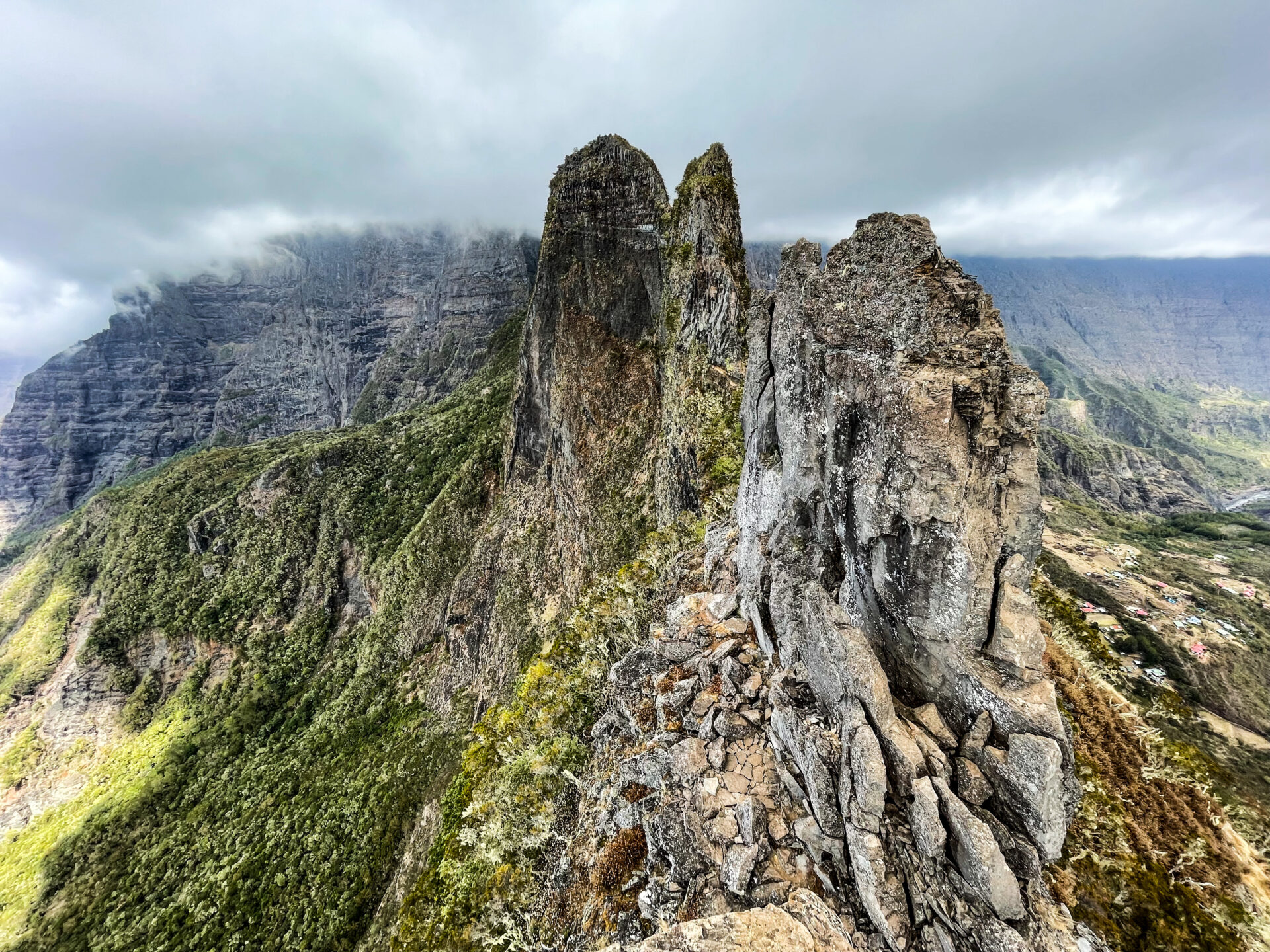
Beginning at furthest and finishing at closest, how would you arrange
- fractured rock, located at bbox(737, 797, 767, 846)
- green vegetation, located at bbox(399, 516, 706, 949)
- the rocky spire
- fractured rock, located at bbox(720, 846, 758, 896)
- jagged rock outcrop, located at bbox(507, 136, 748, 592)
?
jagged rock outcrop, located at bbox(507, 136, 748, 592)
the rocky spire
green vegetation, located at bbox(399, 516, 706, 949)
fractured rock, located at bbox(737, 797, 767, 846)
fractured rock, located at bbox(720, 846, 758, 896)

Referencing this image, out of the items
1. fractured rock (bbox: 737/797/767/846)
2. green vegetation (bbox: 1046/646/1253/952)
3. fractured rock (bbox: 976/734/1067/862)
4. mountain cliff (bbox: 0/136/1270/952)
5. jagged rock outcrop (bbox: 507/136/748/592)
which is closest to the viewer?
fractured rock (bbox: 976/734/1067/862)

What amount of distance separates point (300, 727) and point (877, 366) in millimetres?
87832

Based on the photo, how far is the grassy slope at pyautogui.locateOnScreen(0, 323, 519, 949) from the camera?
154 ft

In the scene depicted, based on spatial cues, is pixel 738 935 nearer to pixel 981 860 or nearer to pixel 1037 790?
pixel 981 860

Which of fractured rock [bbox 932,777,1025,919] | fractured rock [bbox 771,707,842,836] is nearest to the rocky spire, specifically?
fractured rock [bbox 771,707,842,836]

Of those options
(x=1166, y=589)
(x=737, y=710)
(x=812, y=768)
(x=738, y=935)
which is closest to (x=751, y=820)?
(x=812, y=768)

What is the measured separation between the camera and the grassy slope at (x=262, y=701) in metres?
46.9

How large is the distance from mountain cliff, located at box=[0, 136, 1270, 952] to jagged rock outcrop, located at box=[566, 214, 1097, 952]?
60 mm

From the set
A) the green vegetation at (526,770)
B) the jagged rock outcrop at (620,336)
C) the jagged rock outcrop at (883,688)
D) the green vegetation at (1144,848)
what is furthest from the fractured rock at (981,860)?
the jagged rock outcrop at (620,336)

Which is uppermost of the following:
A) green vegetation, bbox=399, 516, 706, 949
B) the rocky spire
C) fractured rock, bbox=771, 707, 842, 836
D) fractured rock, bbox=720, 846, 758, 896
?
the rocky spire

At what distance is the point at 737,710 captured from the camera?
11.4 meters

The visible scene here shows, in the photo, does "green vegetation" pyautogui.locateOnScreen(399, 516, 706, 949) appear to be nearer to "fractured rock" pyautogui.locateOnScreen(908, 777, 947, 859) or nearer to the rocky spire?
the rocky spire

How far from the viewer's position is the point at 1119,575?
2835 inches

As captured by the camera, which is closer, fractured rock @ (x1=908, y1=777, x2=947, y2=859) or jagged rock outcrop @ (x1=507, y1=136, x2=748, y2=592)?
fractured rock @ (x1=908, y1=777, x2=947, y2=859)
